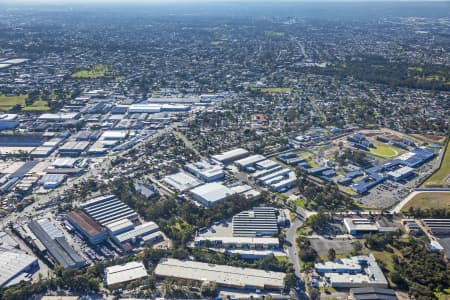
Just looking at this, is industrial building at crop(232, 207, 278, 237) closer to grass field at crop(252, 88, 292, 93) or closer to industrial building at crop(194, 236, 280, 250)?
industrial building at crop(194, 236, 280, 250)

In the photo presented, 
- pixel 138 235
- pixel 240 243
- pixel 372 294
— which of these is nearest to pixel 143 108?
pixel 138 235

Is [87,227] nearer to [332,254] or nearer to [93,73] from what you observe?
[332,254]

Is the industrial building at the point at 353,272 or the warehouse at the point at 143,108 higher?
the warehouse at the point at 143,108

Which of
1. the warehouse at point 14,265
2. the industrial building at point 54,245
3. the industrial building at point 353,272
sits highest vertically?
A: the industrial building at point 353,272

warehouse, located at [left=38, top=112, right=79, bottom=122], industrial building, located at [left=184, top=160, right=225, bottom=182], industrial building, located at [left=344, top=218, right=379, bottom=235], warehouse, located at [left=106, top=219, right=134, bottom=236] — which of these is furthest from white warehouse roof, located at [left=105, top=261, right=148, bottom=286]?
warehouse, located at [left=38, top=112, right=79, bottom=122]

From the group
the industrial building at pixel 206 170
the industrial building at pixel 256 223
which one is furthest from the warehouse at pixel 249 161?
the industrial building at pixel 256 223

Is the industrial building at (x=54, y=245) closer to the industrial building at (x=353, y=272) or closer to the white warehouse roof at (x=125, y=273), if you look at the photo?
the white warehouse roof at (x=125, y=273)

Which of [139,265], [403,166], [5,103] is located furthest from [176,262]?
[5,103]
